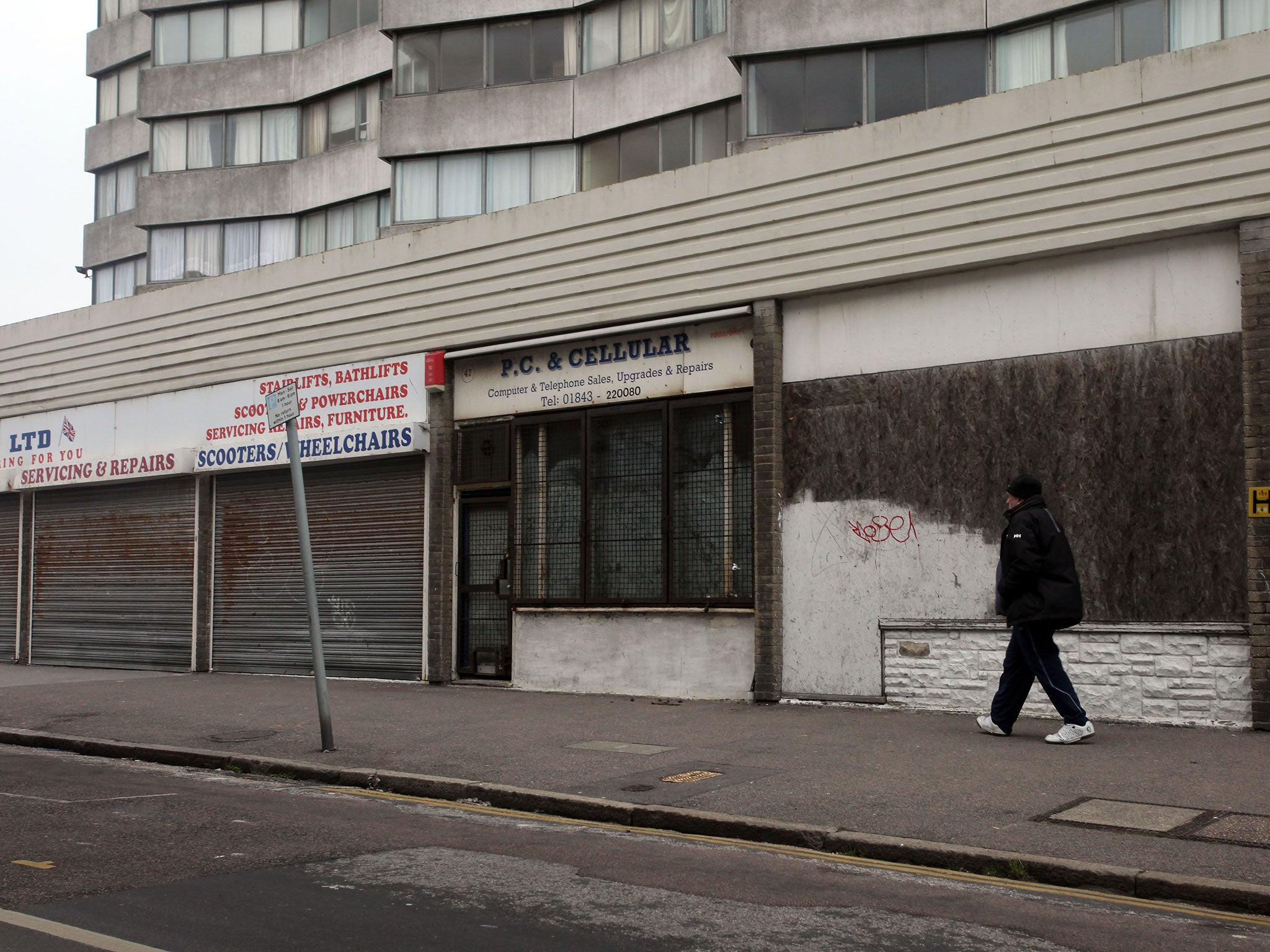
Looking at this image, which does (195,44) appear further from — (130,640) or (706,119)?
(130,640)

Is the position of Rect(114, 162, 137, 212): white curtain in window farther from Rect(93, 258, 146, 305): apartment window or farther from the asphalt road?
the asphalt road

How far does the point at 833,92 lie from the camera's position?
2223cm

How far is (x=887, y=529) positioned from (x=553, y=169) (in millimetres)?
18504

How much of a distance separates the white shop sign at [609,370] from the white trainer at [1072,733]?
5.26 meters

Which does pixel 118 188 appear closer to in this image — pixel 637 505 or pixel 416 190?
pixel 416 190

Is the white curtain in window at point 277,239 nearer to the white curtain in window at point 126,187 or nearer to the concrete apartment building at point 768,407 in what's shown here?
the white curtain in window at point 126,187

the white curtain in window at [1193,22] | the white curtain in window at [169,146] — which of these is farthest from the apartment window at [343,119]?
the white curtain in window at [1193,22]

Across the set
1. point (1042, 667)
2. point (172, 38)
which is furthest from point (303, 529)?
point (172, 38)

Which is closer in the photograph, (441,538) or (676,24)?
(441,538)

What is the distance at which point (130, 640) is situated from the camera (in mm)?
19406

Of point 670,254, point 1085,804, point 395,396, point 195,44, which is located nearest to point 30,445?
point 395,396

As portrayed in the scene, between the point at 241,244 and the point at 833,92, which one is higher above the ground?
the point at 241,244

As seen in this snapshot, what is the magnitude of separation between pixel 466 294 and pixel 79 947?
11.6 metres

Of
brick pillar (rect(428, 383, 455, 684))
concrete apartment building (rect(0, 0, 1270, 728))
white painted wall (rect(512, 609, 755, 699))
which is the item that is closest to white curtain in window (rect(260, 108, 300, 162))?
concrete apartment building (rect(0, 0, 1270, 728))
